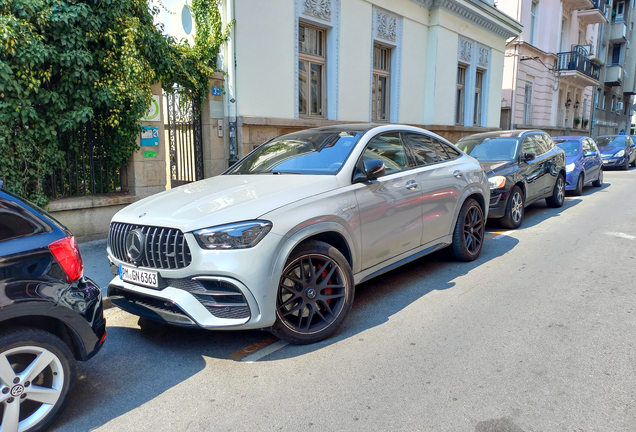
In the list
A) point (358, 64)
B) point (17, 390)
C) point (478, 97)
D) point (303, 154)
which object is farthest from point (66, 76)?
point (478, 97)

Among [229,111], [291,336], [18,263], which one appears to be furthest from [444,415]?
[229,111]

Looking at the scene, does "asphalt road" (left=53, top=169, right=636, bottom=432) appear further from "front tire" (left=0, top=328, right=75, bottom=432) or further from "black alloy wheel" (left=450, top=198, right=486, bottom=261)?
"black alloy wheel" (left=450, top=198, right=486, bottom=261)

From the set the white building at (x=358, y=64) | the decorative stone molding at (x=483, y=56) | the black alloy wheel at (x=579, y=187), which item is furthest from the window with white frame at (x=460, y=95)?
the black alloy wheel at (x=579, y=187)

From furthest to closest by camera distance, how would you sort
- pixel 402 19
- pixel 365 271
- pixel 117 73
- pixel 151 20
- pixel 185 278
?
pixel 402 19 < pixel 151 20 < pixel 117 73 < pixel 365 271 < pixel 185 278

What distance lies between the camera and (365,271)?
443 cm

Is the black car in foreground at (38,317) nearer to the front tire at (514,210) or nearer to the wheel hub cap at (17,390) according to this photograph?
the wheel hub cap at (17,390)

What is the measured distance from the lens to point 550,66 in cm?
2639

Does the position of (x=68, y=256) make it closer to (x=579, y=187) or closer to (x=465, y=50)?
(x=579, y=187)

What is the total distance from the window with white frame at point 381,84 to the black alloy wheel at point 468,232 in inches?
335

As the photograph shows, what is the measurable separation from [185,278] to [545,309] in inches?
128

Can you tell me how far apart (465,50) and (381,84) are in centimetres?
527

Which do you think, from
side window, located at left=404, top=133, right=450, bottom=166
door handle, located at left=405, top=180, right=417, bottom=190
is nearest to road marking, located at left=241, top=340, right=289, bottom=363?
door handle, located at left=405, top=180, right=417, bottom=190

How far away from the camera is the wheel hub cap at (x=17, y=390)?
2598 mm

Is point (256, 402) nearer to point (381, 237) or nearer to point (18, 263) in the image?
point (18, 263)
